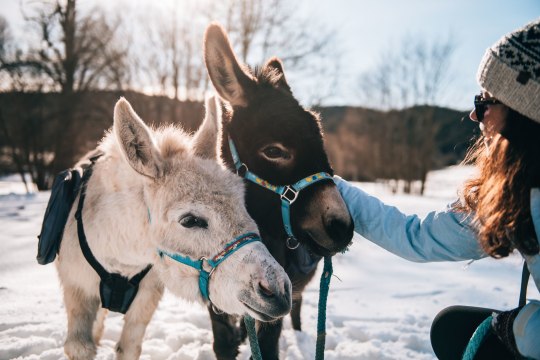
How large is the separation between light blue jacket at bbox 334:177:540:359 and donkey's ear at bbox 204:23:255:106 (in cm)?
83

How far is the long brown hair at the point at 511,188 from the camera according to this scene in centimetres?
134

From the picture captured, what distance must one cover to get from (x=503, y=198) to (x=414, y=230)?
2.08 feet

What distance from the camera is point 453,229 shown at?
178cm

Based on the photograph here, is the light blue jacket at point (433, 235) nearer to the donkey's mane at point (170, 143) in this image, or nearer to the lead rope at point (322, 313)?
the lead rope at point (322, 313)

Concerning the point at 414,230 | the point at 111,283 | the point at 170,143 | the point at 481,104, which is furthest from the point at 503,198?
the point at 111,283

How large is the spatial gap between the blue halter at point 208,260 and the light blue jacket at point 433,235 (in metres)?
0.85

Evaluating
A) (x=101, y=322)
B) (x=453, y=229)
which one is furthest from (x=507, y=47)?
(x=101, y=322)

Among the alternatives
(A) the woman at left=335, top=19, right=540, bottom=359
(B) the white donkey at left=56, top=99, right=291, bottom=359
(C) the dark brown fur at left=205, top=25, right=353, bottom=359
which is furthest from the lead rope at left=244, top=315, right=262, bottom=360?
(A) the woman at left=335, top=19, right=540, bottom=359

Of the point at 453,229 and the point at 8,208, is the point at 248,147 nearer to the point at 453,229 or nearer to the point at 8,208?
the point at 453,229

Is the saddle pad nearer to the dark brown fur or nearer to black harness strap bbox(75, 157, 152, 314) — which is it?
black harness strap bbox(75, 157, 152, 314)

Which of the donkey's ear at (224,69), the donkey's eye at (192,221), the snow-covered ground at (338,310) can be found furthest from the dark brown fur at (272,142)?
the snow-covered ground at (338,310)

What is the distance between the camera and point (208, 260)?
1625 millimetres

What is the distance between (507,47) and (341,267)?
5.07 metres

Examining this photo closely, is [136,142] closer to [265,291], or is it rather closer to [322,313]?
[265,291]
